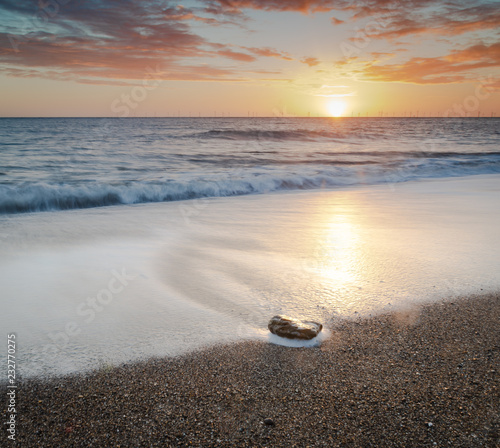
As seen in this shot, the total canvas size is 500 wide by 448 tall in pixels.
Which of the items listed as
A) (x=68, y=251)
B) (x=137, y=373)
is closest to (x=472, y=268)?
(x=137, y=373)

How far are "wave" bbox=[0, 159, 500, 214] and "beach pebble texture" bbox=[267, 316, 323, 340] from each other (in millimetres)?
7836

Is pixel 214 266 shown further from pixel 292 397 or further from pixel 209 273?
pixel 292 397

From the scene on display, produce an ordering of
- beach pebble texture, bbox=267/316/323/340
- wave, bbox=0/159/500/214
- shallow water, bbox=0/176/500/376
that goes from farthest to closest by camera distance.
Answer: wave, bbox=0/159/500/214
shallow water, bbox=0/176/500/376
beach pebble texture, bbox=267/316/323/340

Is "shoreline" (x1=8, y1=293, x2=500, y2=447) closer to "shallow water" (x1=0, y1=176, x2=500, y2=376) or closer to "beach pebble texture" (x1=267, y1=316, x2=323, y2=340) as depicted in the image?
"beach pebble texture" (x1=267, y1=316, x2=323, y2=340)

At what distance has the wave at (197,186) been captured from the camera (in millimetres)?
9008

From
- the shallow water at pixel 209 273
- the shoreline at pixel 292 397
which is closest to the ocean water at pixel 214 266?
the shallow water at pixel 209 273

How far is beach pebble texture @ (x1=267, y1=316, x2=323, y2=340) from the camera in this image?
2.62 m

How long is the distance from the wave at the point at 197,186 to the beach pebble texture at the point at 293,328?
784 centimetres

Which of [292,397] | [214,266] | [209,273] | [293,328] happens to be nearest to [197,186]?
[214,266]

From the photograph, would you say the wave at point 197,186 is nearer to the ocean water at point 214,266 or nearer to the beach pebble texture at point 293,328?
the ocean water at point 214,266

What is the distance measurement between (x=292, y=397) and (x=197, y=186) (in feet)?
30.8

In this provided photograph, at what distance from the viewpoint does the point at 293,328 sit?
264 centimetres

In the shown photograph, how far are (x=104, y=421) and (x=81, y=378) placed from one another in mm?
475

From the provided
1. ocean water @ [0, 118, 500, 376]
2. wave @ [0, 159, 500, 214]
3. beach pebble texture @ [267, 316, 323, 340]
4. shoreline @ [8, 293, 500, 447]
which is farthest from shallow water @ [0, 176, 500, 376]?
wave @ [0, 159, 500, 214]
